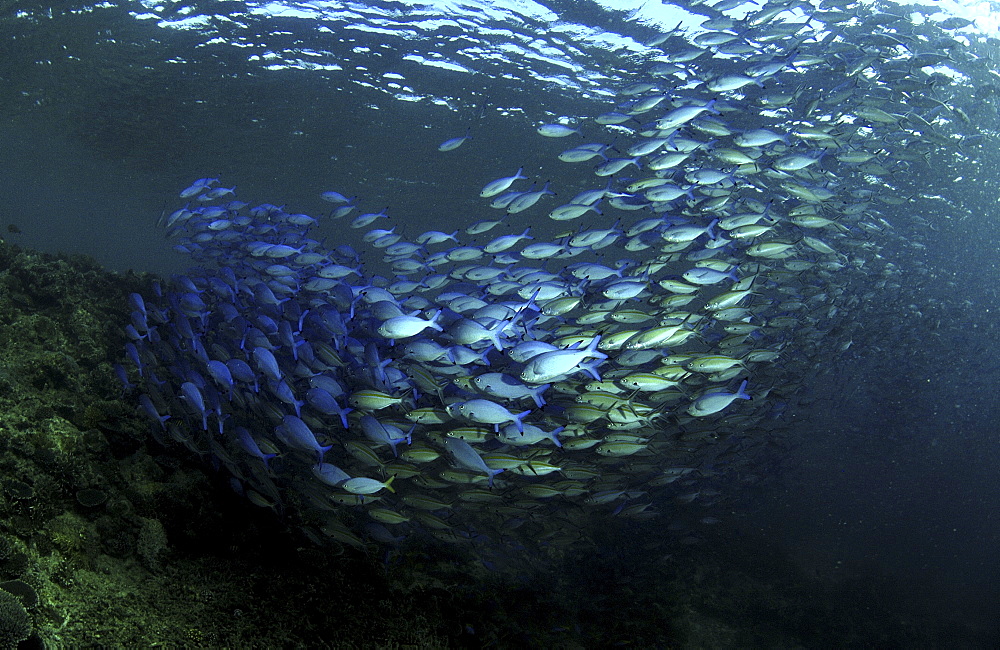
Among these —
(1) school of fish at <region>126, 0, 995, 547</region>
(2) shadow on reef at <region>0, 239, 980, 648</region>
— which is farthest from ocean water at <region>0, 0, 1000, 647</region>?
(2) shadow on reef at <region>0, 239, 980, 648</region>

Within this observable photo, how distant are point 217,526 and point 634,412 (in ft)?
16.0

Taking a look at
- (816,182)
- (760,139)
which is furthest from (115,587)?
(816,182)

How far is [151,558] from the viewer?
417 cm

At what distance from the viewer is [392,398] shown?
5.35 metres

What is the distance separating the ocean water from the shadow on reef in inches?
84.7

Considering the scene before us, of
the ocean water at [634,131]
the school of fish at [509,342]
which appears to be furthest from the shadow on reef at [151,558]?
the ocean water at [634,131]

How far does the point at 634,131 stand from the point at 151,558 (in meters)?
18.0

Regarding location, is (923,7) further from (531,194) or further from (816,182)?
(531,194)

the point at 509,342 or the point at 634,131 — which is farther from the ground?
the point at 634,131

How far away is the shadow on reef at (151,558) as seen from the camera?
352 cm

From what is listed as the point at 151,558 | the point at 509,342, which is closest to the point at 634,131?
the point at 509,342

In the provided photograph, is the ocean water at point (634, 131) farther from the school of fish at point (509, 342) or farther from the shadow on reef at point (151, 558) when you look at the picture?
the shadow on reef at point (151, 558)

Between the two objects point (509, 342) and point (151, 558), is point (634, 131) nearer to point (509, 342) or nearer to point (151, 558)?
point (509, 342)

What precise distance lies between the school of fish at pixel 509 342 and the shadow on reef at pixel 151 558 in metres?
0.42
